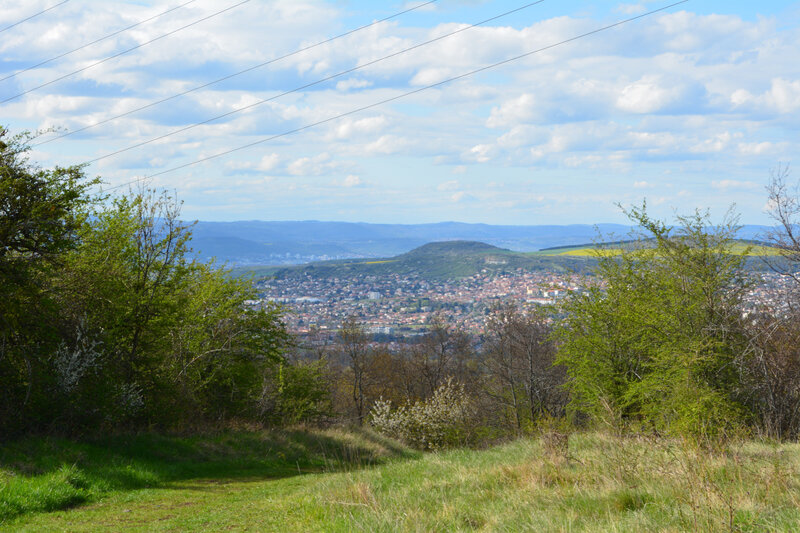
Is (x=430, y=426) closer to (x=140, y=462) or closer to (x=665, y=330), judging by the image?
(x=665, y=330)

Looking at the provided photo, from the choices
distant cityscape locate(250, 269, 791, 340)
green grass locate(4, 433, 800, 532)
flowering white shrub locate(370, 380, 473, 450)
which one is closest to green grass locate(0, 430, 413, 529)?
green grass locate(4, 433, 800, 532)

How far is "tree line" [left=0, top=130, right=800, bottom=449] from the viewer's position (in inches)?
552

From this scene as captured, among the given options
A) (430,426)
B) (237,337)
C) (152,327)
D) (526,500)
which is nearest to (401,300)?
(430,426)

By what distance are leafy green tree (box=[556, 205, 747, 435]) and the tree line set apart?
0.07 m

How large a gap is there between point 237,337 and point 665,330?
1510cm

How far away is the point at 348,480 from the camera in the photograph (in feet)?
32.3

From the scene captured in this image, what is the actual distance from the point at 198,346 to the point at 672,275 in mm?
16323

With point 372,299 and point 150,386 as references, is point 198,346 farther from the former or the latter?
point 372,299

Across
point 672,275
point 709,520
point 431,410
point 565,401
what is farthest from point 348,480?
point 565,401

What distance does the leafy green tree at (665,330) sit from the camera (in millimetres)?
19969

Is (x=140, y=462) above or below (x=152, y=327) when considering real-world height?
below

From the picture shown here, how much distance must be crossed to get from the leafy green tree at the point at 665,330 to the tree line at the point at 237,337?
0.07 m

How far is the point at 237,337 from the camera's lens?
2405 centimetres

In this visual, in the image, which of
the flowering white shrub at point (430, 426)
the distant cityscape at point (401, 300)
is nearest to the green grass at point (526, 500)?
the flowering white shrub at point (430, 426)
